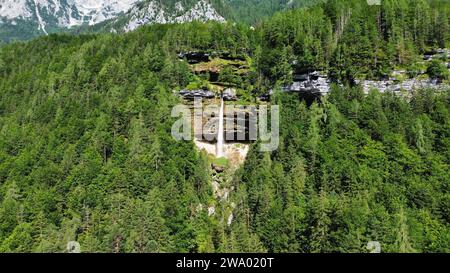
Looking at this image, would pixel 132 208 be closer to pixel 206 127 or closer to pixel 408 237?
pixel 206 127

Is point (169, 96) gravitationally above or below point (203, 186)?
above

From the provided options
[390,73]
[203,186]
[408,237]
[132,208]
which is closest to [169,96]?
[203,186]

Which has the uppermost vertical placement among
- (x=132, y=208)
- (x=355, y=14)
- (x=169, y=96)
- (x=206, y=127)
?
(x=355, y=14)
